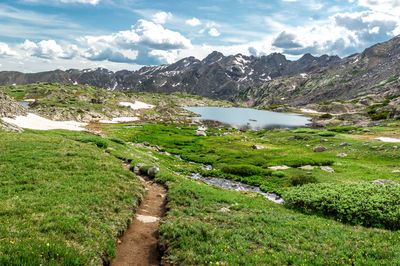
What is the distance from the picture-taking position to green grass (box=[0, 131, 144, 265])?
1007 cm

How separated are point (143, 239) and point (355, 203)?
19.3m

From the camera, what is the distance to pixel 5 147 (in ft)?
81.8

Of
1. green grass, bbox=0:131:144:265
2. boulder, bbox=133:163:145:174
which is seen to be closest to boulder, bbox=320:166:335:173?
boulder, bbox=133:163:145:174

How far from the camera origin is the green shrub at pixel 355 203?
1781cm

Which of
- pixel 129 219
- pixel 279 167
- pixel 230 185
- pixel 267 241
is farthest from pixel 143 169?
pixel 279 167

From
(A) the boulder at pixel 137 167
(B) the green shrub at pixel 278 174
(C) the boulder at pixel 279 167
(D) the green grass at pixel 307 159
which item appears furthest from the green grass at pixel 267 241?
(C) the boulder at pixel 279 167

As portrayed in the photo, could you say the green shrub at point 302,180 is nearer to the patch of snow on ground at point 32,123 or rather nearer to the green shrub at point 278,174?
the green shrub at point 278,174

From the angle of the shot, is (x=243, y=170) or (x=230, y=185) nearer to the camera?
(x=230, y=185)

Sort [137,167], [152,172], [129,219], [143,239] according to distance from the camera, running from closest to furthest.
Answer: [143,239], [129,219], [152,172], [137,167]

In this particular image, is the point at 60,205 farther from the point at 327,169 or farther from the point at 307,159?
the point at 307,159

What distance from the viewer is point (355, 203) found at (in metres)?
19.7

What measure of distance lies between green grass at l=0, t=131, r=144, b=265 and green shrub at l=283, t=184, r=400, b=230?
18.1 m

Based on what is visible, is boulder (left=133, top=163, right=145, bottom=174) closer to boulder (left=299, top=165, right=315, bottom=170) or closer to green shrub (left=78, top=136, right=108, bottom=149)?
green shrub (left=78, top=136, right=108, bottom=149)

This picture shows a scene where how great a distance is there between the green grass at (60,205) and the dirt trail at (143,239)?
76 cm
